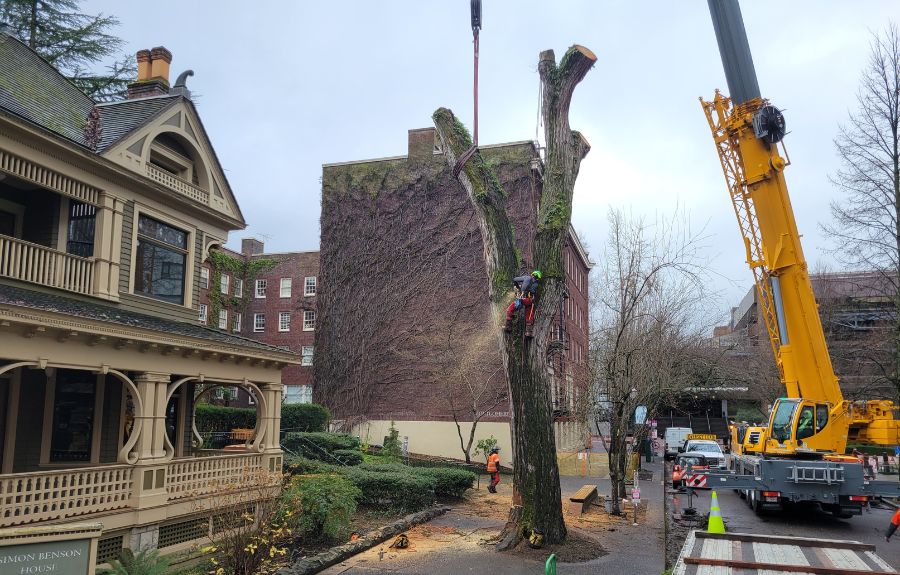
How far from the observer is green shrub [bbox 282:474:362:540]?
13.4m

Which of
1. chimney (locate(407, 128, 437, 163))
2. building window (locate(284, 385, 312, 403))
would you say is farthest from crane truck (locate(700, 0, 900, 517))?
building window (locate(284, 385, 312, 403))

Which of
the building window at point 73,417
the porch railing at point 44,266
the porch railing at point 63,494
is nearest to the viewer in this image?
the porch railing at point 63,494

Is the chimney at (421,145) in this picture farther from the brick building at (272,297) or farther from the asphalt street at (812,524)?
the asphalt street at (812,524)

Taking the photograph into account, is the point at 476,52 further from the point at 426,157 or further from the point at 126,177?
the point at 426,157

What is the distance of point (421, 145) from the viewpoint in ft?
126

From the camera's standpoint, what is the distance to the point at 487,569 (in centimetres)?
1179

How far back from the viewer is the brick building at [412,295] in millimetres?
34406

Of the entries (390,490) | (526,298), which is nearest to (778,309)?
(526,298)

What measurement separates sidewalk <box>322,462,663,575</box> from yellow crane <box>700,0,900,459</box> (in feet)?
14.4

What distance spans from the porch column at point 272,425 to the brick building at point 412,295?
17188mm

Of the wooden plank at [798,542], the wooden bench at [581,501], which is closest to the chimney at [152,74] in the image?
the wooden bench at [581,501]

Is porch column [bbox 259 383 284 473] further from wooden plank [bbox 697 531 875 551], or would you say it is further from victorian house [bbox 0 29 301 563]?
wooden plank [bbox 697 531 875 551]

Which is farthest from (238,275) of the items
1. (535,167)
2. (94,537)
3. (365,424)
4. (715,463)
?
(94,537)

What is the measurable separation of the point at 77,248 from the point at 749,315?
57495mm
